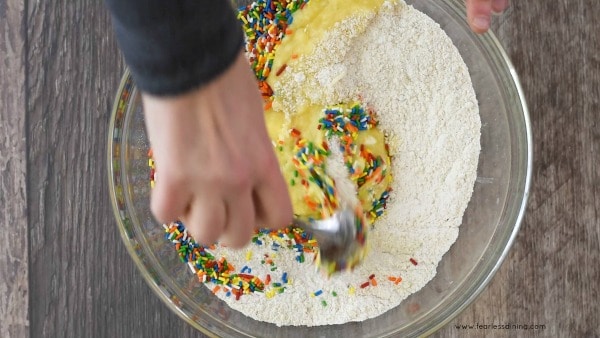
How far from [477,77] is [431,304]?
46 cm

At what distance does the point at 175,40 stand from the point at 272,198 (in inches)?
9.6

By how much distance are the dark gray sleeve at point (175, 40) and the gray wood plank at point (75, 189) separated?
73 centimetres

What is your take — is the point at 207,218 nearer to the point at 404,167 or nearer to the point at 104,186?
the point at 404,167

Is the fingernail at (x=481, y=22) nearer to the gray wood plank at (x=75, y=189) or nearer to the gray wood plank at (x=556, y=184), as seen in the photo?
the gray wood plank at (x=556, y=184)

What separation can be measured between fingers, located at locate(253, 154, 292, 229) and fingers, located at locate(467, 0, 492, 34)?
0.51 m

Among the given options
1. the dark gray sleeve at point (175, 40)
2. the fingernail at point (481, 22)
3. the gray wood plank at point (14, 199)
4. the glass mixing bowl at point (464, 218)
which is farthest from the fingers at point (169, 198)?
the gray wood plank at point (14, 199)

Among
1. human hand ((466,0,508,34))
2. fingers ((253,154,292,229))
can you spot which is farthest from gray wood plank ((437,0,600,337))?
fingers ((253,154,292,229))

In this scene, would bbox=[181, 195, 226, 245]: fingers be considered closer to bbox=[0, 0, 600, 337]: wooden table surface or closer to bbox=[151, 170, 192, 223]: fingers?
bbox=[151, 170, 192, 223]: fingers

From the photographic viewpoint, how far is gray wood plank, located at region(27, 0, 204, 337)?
4.33 ft

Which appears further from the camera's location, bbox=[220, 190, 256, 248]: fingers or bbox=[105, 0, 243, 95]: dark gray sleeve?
bbox=[220, 190, 256, 248]: fingers

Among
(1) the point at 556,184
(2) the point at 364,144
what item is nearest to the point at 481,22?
(2) the point at 364,144

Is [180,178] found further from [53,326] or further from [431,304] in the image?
[53,326]

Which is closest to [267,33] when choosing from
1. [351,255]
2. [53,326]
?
[351,255]

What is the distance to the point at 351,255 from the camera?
1.08 metres
